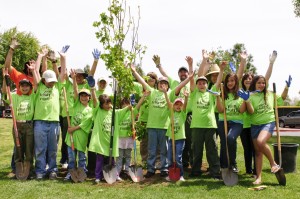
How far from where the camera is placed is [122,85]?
739 centimetres

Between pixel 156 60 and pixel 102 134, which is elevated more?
pixel 156 60

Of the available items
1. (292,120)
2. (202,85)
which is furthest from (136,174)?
(292,120)

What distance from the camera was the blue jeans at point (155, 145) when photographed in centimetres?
697

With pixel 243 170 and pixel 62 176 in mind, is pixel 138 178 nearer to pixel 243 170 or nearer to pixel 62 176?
pixel 62 176

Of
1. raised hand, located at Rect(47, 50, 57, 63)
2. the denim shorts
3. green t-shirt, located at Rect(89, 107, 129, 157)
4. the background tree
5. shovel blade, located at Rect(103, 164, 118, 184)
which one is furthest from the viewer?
the background tree

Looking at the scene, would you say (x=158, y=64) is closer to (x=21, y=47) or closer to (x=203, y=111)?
(x=203, y=111)

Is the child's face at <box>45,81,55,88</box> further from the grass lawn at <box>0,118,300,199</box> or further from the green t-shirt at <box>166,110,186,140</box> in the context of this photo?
the green t-shirt at <box>166,110,186,140</box>

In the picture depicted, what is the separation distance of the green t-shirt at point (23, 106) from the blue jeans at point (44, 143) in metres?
0.24

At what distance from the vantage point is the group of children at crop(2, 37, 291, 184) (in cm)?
662

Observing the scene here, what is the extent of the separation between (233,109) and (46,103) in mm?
3640

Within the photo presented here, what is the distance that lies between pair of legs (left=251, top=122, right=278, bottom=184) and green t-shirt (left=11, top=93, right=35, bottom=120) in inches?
171

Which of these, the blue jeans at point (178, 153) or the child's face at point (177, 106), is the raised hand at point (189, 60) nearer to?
the child's face at point (177, 106)

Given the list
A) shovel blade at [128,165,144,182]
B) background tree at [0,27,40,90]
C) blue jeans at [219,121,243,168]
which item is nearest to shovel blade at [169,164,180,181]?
shovel blade at [128,165,144,182]

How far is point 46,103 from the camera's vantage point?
675 centimetres
